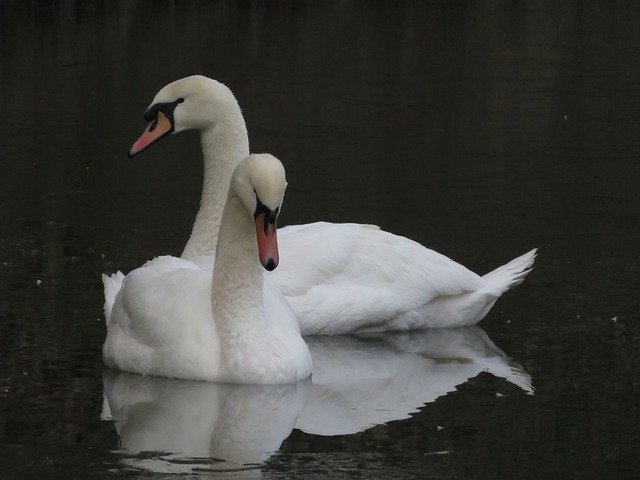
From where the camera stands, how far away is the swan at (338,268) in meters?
10.3

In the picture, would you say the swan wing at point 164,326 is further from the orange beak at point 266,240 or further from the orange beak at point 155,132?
the orange beak at point 155,132

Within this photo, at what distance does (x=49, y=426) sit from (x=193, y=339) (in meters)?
1.17

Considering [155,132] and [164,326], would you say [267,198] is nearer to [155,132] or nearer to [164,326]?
[164,326]

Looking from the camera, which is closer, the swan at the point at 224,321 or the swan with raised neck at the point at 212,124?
the swan at the point at 224,321

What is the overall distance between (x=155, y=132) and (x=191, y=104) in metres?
0.36

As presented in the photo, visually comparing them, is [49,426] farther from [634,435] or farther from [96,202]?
[96,202]

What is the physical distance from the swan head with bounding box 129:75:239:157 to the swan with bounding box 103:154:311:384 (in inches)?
74.1

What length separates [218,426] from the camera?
8227 mm

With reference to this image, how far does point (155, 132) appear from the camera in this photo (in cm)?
1123

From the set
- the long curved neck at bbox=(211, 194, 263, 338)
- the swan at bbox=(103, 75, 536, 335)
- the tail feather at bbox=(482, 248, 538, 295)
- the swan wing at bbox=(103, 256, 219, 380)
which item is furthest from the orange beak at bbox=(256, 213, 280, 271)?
the tail feather at bbox=(482, 248, 538, 295)

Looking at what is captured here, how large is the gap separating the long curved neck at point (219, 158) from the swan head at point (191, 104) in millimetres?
59

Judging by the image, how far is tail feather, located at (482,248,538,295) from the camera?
34.9 ft

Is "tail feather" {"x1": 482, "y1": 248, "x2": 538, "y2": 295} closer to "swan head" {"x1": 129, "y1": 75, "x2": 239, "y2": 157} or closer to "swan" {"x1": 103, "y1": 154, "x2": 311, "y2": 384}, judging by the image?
"swan" {"x1": 103, "y1": 154, "x2": 311, "y2": 384}

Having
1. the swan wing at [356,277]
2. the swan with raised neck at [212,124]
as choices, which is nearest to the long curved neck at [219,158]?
the swan with raised neck at [212,124]
